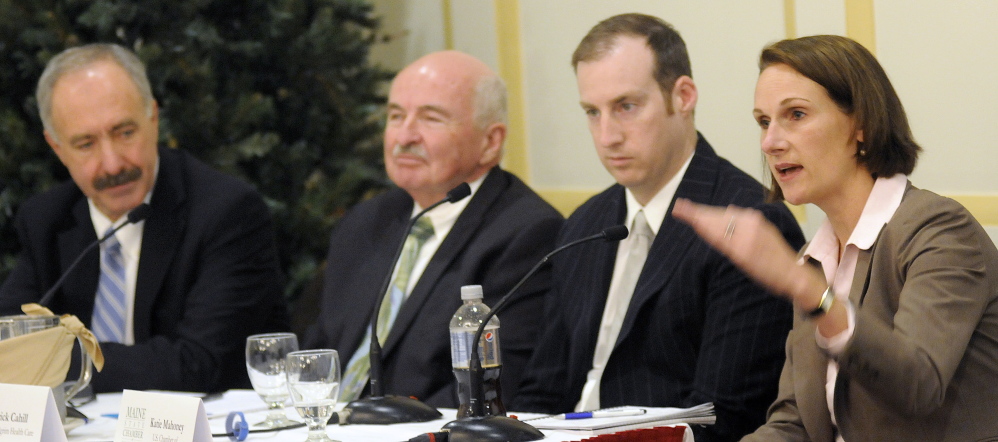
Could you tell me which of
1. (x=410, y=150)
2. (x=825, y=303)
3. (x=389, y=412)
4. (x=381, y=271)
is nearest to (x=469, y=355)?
(x=389, y=412)

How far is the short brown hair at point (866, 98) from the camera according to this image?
2088 mm

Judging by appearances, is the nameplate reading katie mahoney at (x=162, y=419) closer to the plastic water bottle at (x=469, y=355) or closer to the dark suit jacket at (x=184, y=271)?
the plastic water bottle at (x=469, y=355)

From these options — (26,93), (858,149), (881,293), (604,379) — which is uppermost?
(26,93)

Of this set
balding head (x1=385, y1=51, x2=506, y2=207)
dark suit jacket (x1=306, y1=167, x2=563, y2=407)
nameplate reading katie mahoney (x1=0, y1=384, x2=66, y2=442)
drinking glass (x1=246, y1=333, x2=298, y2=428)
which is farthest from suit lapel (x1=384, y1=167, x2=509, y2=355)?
nameplate reading katie mahoney (x1=0, y1=384, x2=66, y2=442)

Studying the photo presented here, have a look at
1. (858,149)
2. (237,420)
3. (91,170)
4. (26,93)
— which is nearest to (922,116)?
(858,149)

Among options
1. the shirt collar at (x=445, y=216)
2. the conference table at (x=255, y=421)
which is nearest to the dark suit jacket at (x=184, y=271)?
the conference table at (x=255, y=421)

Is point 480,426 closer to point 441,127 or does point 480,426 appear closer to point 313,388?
point 313,388

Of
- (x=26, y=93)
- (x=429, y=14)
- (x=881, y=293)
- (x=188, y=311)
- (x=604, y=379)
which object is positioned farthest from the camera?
(x=429, y=14)

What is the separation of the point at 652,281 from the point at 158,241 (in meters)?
1.69

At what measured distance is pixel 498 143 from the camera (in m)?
3.46

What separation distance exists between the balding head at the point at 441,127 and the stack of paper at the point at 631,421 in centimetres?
135

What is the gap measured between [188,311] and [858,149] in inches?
84.4

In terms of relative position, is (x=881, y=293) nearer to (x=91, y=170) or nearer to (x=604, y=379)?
(x=604, y=379)

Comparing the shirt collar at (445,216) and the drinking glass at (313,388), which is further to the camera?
the shirt collar at (445,216)
